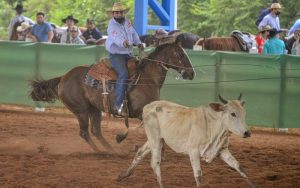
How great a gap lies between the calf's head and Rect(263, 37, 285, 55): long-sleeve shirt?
8356 millimetres

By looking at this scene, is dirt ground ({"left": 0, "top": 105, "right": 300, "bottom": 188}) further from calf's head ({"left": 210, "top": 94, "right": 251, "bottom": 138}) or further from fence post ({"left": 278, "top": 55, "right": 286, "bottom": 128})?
calf's head ({"left": 210, "top": 94, "right": 251, "bottom": 138})

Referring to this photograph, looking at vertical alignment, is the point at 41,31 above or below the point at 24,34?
above

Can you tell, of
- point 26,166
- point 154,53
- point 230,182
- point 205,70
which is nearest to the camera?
point 230,182

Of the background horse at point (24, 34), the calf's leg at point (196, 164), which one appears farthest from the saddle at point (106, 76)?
the background horse at point (24, 34)

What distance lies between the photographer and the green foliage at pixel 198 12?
30344 millimetres

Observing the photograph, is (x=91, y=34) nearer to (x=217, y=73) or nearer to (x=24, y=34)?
(x=24, y=34)

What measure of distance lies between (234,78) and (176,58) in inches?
151

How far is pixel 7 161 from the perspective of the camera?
35.0 feet

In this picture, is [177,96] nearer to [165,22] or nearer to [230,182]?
[165,22]

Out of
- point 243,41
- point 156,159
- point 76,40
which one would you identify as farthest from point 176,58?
point 76,40

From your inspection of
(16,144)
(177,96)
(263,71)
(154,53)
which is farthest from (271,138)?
(16,144)

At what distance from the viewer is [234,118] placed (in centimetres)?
806

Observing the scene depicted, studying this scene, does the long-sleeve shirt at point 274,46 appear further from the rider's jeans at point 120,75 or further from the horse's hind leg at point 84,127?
the horse's hind leg at point 84,127

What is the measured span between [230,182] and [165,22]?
469 inches
